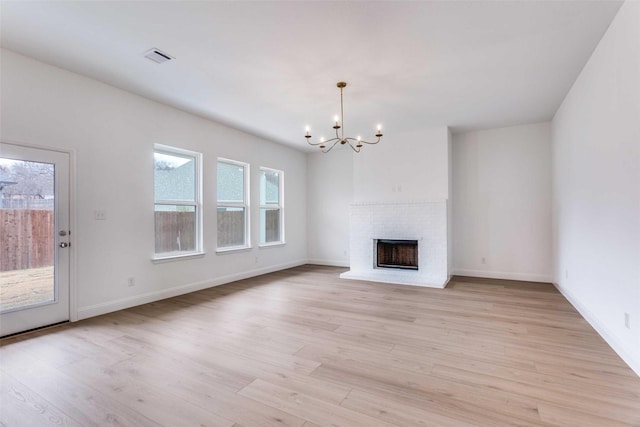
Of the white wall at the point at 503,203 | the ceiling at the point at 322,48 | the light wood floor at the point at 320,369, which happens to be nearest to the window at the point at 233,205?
the ceiling at the point at 322,48

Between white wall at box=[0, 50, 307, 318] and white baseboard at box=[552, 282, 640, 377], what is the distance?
4.85 meters

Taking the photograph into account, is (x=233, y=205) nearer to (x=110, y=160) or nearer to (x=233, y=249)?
(x=233, y=249)

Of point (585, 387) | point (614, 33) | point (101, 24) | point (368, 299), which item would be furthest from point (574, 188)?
point (101, 24)

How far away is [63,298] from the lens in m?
3.23

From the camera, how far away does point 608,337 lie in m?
2.67

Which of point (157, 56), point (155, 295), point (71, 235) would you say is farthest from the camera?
A: point (155, 295)

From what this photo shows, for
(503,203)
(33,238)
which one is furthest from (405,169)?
(33,238)

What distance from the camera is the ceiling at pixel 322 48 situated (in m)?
2.30

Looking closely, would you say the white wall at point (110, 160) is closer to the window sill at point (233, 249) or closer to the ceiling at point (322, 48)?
the window sill at point (233, 249)

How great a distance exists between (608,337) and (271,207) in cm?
529

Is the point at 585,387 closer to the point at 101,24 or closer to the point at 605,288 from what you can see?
the point at 605,288

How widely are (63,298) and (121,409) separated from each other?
2133 millimetres

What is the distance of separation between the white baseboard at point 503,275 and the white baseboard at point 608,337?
126cm

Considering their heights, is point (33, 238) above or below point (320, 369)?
above
